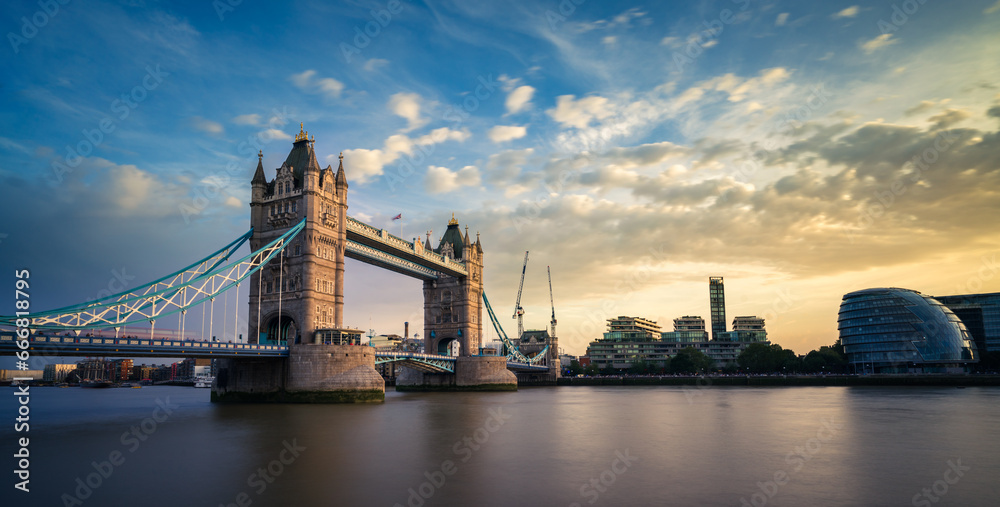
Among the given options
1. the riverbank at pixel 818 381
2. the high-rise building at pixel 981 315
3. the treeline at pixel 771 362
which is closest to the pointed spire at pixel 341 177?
the riverbank at pixel 818 381

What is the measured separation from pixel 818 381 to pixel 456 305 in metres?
60.4

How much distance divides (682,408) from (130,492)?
39.9 meters

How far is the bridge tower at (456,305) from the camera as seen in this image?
84.9 m

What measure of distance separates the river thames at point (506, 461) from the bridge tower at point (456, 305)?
47.7 m

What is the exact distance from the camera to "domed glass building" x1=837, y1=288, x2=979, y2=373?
→ 339ft

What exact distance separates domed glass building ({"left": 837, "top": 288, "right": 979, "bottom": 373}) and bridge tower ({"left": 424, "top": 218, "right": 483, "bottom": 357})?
75764 mm

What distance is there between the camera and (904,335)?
105438 mm

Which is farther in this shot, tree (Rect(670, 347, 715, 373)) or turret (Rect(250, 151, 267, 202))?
tree (Rect(670, 347, 715, 373))

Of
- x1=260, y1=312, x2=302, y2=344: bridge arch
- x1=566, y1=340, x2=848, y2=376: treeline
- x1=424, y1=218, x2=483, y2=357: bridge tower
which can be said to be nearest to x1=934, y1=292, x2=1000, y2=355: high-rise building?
x1=566, y1=340, x2=848, y2=376: treeline

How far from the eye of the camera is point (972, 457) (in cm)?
2231

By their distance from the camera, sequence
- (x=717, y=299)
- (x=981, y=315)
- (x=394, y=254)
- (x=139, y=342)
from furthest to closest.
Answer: (x=717, y=299)
(x=981, y=315)
(x=394, y=254)
(x=139, y=342)

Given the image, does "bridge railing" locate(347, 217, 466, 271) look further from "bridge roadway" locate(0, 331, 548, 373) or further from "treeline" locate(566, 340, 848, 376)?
"treeline" locate(566, 340, 848, 376)

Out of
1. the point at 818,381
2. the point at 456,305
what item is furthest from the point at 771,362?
the point at 456,305

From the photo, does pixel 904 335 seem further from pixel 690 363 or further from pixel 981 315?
pixel 690 363
